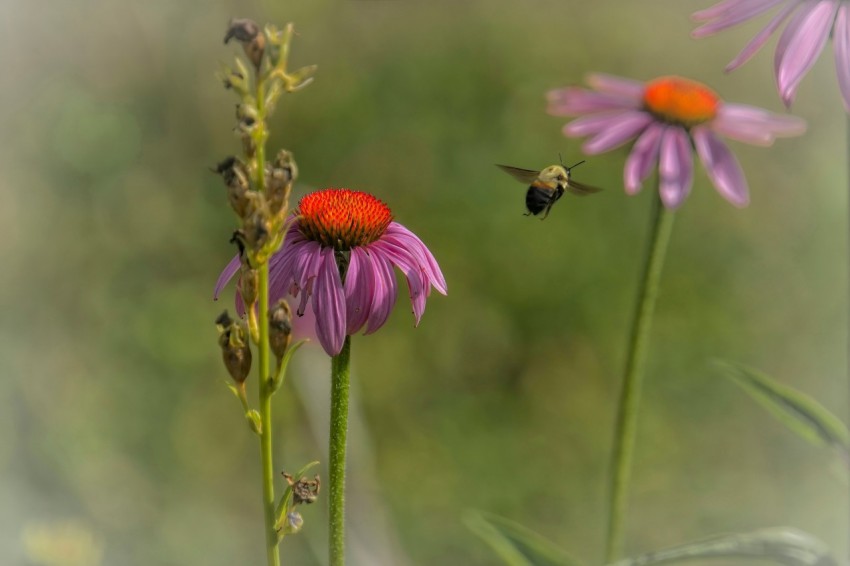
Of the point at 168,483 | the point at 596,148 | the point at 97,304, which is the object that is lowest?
the point at 168,483

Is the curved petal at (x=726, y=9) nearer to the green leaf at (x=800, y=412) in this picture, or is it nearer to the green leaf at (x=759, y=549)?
the green leaf at (x=800, y=412)

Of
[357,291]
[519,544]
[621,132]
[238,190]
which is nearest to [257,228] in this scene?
[238,190]

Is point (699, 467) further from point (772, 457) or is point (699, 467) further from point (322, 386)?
point (322, 386)

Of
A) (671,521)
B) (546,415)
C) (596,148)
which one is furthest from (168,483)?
(596,148)

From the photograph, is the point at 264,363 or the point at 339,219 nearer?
the point at 264,363

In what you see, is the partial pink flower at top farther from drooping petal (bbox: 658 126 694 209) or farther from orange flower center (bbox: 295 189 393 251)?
orange flower center (bbox: 295 189 393 251)

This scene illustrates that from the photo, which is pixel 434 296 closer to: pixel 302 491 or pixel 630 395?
pixel 630 395
